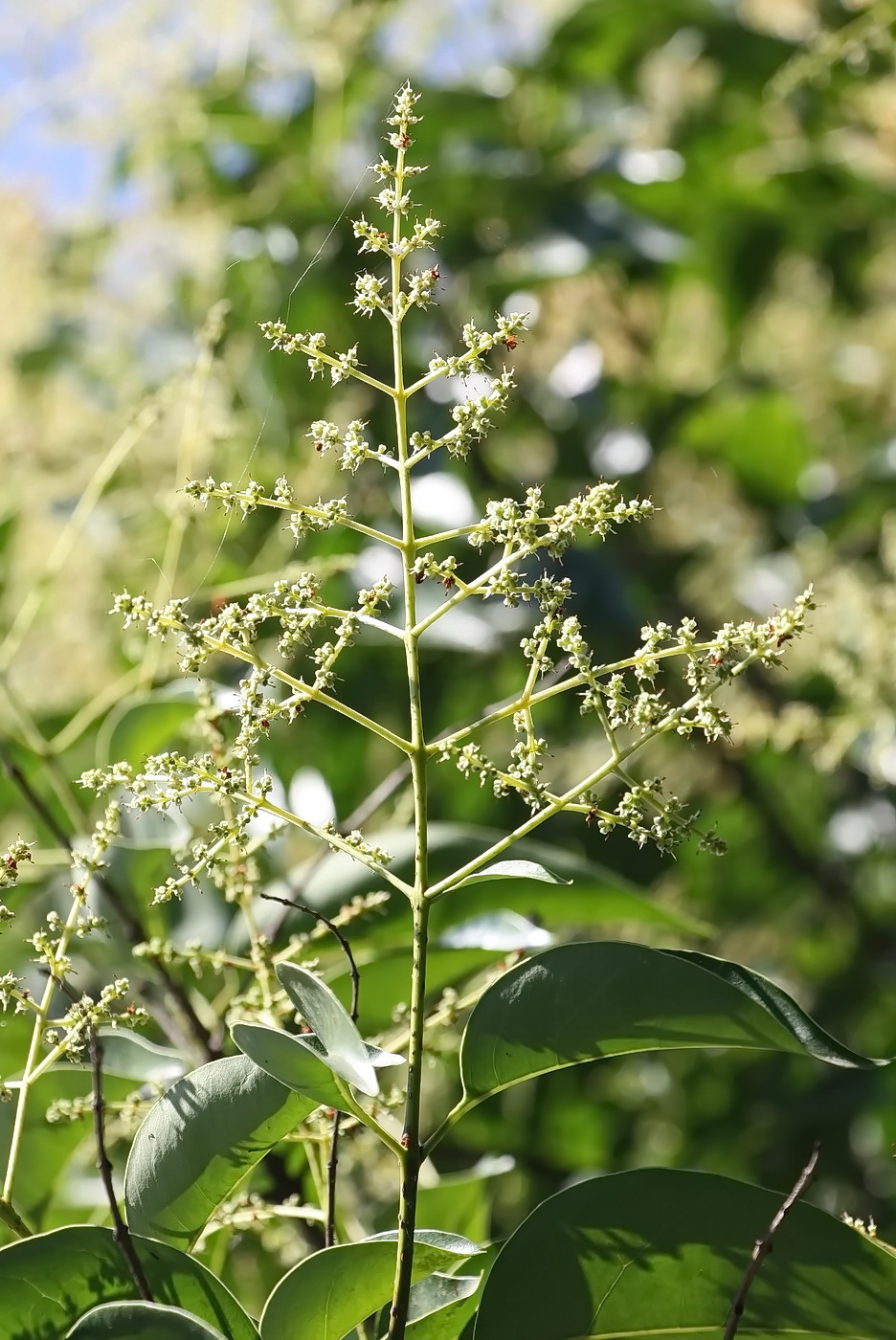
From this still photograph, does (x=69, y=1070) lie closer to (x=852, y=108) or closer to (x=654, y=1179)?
(x=654, y=1179)

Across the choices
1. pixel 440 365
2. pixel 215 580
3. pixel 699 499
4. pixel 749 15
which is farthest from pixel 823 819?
pixel 440 365

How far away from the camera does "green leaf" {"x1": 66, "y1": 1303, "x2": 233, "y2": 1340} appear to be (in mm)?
555

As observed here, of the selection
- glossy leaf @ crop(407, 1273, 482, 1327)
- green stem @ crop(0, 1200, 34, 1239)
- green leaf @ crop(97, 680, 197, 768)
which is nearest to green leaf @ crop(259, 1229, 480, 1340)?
glossy leaf @ crop(407, 1273, 482, 1327)

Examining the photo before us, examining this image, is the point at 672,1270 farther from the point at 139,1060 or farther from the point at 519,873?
the point at 139,1060

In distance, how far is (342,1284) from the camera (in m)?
0.61

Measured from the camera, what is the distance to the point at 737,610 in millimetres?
2150

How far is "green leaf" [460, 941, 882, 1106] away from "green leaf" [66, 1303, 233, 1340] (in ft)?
0.48

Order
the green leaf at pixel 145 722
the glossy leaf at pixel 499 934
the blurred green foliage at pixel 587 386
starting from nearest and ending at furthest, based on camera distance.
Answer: the glossy leaf at pixel 499 934, the green leaf at pixel 145 722, the blurred green foliage at pixel 587 386

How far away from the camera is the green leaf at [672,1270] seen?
61cm

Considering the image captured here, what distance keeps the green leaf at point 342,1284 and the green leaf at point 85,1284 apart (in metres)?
0.03

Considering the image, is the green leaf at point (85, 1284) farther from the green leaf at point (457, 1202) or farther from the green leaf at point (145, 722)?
the green leaf at point (145, 722)

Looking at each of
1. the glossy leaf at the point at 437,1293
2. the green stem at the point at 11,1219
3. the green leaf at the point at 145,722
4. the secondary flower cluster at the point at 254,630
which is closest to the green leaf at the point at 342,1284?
the glossy leaf at the point at 437,1293

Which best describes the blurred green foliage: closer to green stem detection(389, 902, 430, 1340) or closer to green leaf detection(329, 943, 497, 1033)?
green leaf detection(329, 943, 497, 1033)

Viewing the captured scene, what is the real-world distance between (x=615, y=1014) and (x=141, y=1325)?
23 cm
